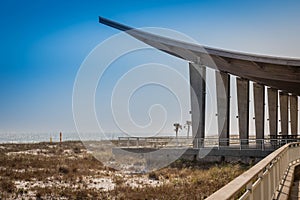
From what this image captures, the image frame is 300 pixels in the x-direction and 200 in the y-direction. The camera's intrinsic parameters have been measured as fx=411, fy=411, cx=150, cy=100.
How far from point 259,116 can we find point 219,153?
10214 millimetres

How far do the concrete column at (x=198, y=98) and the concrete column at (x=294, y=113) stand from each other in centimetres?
2176

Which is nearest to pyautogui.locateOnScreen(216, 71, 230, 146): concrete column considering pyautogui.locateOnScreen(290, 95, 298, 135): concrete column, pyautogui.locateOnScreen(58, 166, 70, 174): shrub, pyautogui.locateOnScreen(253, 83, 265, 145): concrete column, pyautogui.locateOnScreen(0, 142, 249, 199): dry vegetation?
pyautogui.locateOnScreen(253, 83, 265, 145): concrete column

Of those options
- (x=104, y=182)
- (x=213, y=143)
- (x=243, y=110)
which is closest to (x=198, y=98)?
(x=213, y=143)

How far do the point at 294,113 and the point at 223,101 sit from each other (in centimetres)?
2212

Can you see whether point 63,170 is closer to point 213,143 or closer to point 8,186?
point 8,186

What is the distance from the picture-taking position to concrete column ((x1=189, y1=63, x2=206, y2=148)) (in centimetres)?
3139

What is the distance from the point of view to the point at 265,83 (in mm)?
37094

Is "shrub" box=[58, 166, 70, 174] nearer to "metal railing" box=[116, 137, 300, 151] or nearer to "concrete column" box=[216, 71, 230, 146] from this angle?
"metal railing" box=[116, 137, 300, 151]

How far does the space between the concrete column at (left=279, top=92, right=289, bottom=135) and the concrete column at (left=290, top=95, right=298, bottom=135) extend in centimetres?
386

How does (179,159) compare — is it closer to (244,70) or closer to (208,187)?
(244,70)

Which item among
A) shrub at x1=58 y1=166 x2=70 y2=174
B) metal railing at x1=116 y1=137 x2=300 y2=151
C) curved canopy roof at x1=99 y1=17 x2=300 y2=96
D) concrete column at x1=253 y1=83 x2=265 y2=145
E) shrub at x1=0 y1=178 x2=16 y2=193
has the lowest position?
shrub at x1=0 y1=178 x2=16 y2=193

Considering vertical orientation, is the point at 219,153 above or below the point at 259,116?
below

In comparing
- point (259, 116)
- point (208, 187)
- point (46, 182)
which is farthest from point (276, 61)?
point (46, 182)

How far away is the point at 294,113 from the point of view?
5075cm
